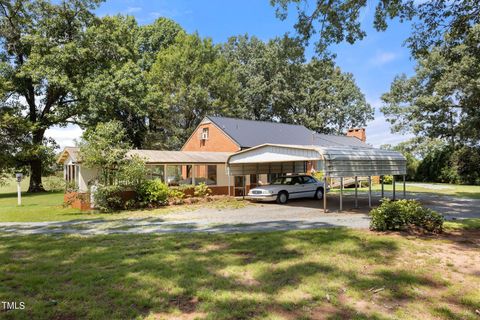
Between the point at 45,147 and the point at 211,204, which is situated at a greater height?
the point at 45,147

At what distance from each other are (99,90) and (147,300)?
96.8ft

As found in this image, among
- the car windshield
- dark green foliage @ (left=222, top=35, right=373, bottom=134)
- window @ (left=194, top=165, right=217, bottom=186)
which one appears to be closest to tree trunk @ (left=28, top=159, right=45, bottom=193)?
window @ (left=194, top=165, right=217, bottom=186)

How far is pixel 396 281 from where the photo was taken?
18.8 ft

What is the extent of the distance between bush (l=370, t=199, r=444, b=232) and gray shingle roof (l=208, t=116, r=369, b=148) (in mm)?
18746

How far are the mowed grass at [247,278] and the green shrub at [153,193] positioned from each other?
29.4ft

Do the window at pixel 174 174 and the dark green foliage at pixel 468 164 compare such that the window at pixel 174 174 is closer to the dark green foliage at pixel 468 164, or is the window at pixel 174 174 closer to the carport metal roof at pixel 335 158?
the carport metal roof at pixel 335 158

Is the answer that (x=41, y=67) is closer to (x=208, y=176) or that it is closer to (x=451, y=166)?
(x=208, y=176)

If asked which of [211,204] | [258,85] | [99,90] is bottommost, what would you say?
[211,204]

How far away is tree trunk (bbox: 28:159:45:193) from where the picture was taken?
32.5 metres

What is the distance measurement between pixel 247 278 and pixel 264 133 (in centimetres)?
2655

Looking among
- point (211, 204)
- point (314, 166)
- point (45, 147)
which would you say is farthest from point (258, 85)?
point (211, 204)

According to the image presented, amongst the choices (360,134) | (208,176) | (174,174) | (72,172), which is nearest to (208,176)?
(208,176)

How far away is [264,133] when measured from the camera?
32.0 metres

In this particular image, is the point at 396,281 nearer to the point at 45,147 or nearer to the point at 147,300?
the point at 147,300
